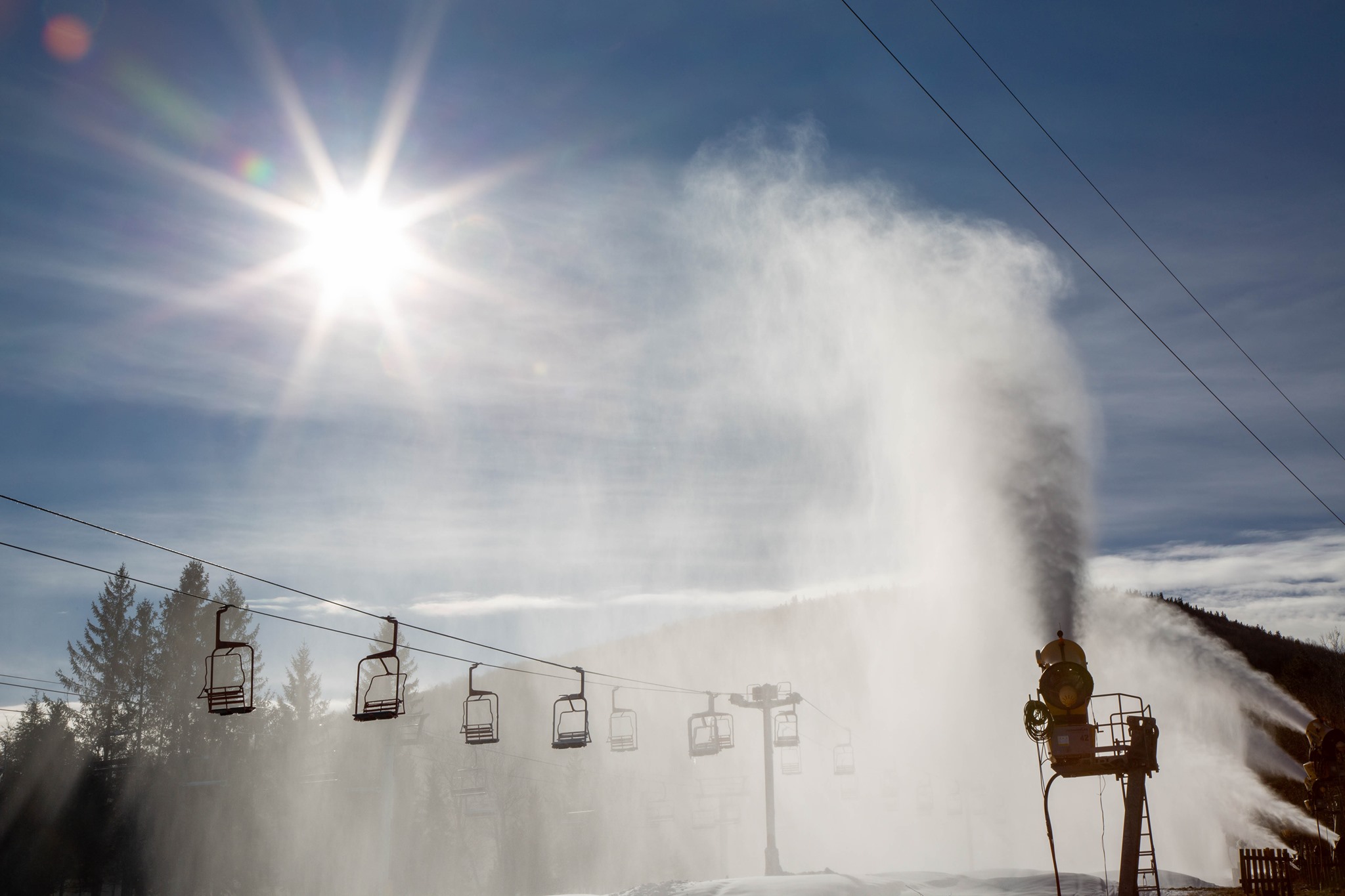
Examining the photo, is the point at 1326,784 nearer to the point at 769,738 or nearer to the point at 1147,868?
the point at 1147,868

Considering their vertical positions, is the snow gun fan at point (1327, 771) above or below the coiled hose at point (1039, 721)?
below

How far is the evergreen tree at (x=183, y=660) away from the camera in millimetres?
71062

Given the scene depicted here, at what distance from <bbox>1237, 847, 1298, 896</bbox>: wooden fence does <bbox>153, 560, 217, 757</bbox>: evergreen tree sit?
66.8 m

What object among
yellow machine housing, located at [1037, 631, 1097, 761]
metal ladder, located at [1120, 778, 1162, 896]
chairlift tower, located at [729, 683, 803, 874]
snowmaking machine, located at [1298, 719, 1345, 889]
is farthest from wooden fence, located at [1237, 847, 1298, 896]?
chairlift tower, located at [729, 683, 803, 874]

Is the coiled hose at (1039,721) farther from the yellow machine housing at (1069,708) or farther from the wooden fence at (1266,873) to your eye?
the wooden fence at (1266,873)

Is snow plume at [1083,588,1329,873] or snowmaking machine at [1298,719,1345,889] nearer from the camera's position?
snowmaking machine at [1298,719,1345,889]

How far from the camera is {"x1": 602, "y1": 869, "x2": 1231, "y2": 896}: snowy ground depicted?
30516 millimetres

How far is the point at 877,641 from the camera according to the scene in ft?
552

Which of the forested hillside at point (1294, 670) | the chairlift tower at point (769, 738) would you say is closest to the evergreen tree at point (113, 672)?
the chairlift tower at point (769, 738)

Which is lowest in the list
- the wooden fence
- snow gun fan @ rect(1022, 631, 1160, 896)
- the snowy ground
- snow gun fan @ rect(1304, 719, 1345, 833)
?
the snowy ground

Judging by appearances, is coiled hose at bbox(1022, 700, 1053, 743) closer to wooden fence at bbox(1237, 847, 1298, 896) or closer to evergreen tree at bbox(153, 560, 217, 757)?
wooden fence at bbox(1237, 847, 1298, 896)

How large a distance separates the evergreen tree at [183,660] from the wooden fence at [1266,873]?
219ft

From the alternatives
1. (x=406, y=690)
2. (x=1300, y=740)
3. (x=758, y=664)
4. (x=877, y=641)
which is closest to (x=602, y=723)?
(x=758, y=664)

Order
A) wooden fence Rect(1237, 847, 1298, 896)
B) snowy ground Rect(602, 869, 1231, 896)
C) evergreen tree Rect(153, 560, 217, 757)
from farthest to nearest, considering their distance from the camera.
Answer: evergreen tree Rect(153, 560, 217, 757) → snowy ground Rect(602, 869, 1231, 896) → wooden fence Rect(1237, 847, 1298, 896)
